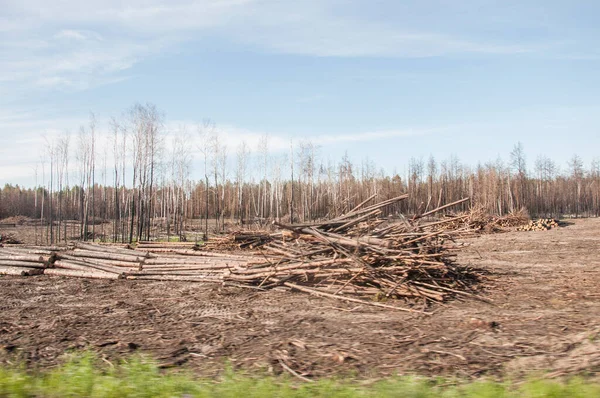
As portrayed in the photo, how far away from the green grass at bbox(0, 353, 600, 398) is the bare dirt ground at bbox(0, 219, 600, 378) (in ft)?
1.68

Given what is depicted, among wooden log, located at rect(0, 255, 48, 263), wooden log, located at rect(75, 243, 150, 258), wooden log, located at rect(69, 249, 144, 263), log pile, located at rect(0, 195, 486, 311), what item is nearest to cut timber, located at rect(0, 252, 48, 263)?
wooden log, located at rect(0, 255, 48, 263)

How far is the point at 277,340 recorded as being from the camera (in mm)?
6652

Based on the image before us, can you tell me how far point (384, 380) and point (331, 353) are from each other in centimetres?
124

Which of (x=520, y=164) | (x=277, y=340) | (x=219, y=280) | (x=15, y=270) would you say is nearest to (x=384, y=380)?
(x=277, y=340)

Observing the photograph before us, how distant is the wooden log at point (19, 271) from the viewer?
13.4 meters

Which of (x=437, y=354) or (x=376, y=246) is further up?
(x=376, y=246)

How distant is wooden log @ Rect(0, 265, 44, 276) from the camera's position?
43.8ft

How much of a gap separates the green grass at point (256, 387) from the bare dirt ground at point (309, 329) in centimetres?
51

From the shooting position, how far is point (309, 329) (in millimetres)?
7262

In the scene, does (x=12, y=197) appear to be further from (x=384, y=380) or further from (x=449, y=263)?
(x=384, y=380)

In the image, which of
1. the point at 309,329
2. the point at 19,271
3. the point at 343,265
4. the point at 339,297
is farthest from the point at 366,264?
the point at 19,271

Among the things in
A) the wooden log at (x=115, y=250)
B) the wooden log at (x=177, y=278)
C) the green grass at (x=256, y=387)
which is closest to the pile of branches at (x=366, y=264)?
the wooden log at (x=177, y=278)

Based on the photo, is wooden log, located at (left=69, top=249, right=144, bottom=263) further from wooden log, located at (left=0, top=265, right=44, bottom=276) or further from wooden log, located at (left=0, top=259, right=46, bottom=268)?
wooden log, located at (left=0, top=265, right=44, bottom=276)

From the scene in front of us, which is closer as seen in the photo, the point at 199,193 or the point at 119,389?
the point at 119,389
